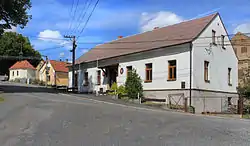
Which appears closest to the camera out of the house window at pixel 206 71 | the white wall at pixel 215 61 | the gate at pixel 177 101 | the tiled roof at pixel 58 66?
the gate at pixel 177 101

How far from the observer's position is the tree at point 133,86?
97.6 ft

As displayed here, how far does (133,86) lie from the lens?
2992 cm

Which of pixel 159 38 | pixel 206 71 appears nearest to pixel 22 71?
pixel 159 38

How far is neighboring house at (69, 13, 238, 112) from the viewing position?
27875mm

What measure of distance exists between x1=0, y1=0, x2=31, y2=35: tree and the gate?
670 inches

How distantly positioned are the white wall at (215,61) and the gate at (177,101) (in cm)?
157

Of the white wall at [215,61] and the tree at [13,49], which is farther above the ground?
the tree at [13,49]

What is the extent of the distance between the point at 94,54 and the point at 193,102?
2052 cm

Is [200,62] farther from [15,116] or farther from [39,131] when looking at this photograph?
[39,131]

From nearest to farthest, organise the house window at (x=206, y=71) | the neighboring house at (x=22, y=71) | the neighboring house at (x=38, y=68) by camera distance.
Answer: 1. the house window at (x=206, y=71)
2. the neighboring house at (x=38, y=68)
3. the neighboring house at (x=22, y=71)

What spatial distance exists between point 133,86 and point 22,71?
204 feet

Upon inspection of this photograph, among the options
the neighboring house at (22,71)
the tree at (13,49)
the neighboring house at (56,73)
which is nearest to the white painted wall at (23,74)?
the neighboring house at (22,71)

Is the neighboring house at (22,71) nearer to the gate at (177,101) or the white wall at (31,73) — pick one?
the white wall at (31,73)

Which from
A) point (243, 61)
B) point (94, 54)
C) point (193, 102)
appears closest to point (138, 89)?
point (193, 102)
